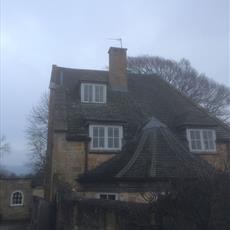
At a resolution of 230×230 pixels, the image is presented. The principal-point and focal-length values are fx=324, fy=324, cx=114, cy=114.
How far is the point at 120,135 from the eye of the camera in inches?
774

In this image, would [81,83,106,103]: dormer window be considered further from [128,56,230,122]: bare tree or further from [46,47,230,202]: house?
[128,56,230,122]: bare tree

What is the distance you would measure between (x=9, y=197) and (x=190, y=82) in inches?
906

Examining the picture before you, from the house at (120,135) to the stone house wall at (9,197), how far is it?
15.2m

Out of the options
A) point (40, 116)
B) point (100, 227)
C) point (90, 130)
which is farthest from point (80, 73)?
point (100, 227)

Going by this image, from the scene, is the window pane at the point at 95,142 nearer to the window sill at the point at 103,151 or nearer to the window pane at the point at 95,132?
the window pane at the point at 95,132

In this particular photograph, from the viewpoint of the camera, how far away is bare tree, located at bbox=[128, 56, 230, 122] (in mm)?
35000

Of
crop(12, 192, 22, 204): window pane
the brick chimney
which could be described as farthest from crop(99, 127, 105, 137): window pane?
crop(12, 192, 22, 204): window pane

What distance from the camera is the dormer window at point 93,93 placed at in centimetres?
2147

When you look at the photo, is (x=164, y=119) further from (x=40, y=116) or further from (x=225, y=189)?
(x=40, y=116)

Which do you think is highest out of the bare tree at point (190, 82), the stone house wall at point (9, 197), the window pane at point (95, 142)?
the bare tree at point (190, 82)

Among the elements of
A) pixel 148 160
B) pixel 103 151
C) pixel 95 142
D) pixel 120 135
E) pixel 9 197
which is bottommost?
pixel 9 197

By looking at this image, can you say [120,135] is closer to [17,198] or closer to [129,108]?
[129,108]

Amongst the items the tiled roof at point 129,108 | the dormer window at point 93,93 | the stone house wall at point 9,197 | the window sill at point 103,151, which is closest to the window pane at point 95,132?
the tiled roof at point 129,108

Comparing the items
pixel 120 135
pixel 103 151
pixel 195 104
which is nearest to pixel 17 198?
pixel 103 151
